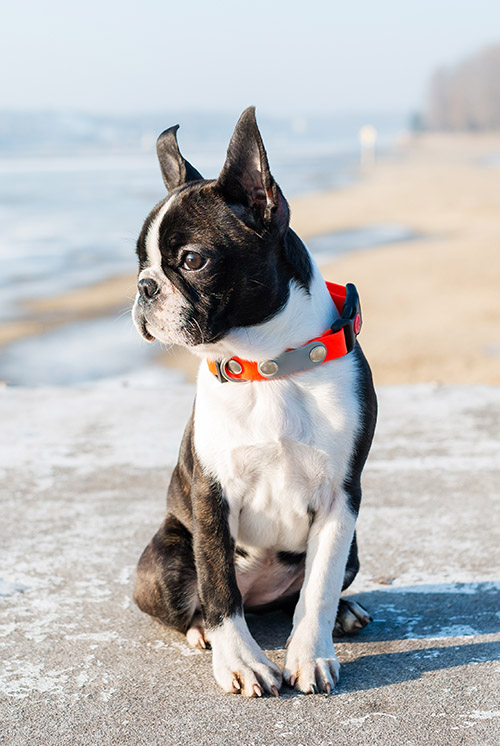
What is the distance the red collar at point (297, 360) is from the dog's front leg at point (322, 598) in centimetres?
40

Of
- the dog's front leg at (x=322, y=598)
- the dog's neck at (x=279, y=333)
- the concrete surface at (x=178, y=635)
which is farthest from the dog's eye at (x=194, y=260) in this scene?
the concrete surface at (x=178, y=635)

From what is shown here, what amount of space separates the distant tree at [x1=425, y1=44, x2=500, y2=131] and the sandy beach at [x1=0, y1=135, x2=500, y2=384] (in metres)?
86.7

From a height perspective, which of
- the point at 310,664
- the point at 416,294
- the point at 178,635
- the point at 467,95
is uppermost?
the point at 310,664

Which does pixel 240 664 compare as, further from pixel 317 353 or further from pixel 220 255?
pixel 220 255

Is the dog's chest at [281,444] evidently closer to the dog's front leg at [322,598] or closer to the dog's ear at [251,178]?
the dog's front leg at [322,598]

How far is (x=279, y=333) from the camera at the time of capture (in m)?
2.65

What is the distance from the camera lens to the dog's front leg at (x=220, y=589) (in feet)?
8.64

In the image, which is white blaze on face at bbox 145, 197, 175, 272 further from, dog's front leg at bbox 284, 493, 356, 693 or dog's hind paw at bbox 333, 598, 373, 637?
dog's hind paw at bbox 333, 598, 373, 637

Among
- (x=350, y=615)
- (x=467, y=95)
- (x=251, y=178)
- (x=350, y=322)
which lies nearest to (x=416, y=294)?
(x=350, y=615)

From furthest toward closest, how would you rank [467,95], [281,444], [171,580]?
[467,95]
[171,580]
[281,444]

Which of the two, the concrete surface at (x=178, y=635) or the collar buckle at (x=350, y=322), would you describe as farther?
the collar buckle at (x=350, y=322)

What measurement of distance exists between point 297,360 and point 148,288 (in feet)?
1.54

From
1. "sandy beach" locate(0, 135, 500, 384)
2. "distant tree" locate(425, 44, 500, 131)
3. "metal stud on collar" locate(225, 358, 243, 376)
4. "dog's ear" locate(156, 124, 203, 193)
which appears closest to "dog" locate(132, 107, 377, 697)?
"metal stud on collar" locate(225, 358, 243, 376)

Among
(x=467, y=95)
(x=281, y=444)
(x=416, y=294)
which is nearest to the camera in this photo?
(x=281, y=444)
